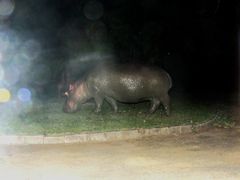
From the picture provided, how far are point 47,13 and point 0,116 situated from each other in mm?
6258

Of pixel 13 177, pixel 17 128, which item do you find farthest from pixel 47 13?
pixel 13 177

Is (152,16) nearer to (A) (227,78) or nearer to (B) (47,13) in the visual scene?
(B) (47,13)

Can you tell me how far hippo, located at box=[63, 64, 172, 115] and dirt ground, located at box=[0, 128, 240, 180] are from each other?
5.60ft

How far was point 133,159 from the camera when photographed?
862 cm

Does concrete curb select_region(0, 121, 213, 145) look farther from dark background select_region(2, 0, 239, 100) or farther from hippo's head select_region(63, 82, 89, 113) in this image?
dark background select_region(2, 0, 239, 100)

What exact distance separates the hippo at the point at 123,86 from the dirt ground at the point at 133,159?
5.60 feet

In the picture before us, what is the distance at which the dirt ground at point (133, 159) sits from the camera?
760cm

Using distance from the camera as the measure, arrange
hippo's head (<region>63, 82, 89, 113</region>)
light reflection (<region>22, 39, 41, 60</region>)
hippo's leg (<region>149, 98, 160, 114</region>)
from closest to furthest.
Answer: hippo's leg (<region>149, 98, 160, 114</region>) → hippo's head (<region>63, 82, 89, 113</region>) → light reflection (<region>22, 39, 41, 60</region>)

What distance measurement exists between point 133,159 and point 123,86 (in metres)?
3.65

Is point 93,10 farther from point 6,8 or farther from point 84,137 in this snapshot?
point 84,137

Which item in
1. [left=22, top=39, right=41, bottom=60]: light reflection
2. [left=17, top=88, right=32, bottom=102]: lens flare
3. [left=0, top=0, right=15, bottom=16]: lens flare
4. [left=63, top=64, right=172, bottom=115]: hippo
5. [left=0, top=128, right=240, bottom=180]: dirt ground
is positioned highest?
[left=0, top=0, right=15, bottom=16]: lens flare

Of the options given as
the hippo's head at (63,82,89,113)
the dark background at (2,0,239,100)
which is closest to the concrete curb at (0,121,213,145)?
the hippo's head at (63,82,89,113)

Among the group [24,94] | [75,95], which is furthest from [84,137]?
[24,94]

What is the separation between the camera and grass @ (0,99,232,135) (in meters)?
10.8
